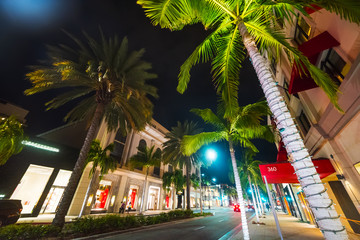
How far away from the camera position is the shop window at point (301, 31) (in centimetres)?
745

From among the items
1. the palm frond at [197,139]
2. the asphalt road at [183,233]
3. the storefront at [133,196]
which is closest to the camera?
the palm frond at [197,139]

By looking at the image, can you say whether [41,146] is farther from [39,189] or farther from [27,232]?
[27,232]

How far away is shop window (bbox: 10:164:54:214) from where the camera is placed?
12932 mm

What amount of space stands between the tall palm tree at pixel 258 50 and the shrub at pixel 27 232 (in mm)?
9086

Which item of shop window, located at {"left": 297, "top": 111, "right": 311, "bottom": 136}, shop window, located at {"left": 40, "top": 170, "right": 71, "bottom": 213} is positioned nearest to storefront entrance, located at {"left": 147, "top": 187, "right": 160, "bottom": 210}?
shop window, located at {"left": 40, "top": 170, "right": 71, "bottom": 213}

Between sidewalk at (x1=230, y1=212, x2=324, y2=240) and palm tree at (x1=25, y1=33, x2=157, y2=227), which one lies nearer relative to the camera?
sidewalk at (x1=230, y1=212, x2=324, y2=240)

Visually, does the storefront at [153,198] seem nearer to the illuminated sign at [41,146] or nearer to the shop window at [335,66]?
the illuminated sign at [41,146]

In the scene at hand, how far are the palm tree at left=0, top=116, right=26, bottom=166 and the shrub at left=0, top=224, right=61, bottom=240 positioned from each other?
2909mm

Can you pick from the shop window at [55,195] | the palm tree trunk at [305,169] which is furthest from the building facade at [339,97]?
the shop window at [55,195]

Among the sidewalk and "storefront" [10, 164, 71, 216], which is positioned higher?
"storefront" [10, 164, 71, 216]

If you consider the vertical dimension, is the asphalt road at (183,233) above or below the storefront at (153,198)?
below

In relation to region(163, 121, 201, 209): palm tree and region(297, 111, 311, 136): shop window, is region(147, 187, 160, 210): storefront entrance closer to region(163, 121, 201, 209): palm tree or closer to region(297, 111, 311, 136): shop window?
region(163, 121, 201, 209): palm tree

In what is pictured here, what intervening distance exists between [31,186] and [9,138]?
11.4 metres

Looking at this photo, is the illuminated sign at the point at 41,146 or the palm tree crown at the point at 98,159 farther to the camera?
the palm tree crown at the point at 98,159
